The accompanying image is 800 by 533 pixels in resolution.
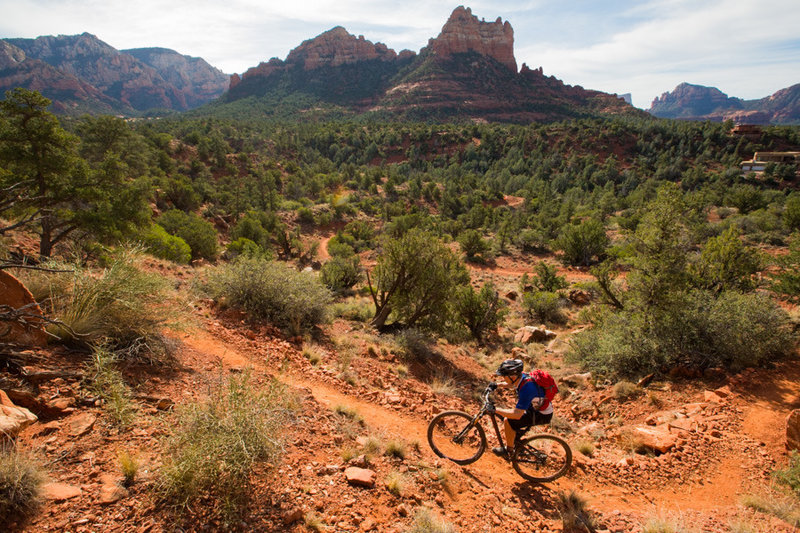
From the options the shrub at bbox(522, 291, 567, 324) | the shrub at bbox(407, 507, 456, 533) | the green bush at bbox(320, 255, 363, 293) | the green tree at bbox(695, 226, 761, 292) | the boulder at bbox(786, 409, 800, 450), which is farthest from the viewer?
the green bush at bbox(320, 255, 363, 293)

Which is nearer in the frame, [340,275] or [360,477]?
[360,477]

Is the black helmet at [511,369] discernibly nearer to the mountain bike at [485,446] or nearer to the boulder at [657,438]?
the mountain bike at [485,446]

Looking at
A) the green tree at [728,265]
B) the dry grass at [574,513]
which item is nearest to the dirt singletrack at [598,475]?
the dry grass at [574,513]

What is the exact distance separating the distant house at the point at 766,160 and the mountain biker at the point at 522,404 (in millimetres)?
68388

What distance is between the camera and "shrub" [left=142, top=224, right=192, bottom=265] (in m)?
15.2

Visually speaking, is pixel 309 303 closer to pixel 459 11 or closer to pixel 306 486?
pixel 306 486

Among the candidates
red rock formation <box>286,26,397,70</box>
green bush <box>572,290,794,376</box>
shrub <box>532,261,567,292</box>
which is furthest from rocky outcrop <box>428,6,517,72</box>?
green bush <box>572,290,794,376</box>

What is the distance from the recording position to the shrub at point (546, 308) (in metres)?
16.6

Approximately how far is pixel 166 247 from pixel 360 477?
16.2 metres

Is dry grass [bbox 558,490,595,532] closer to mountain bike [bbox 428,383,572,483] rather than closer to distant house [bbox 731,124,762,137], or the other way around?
mountain bike [bbox 428,383,572,483]

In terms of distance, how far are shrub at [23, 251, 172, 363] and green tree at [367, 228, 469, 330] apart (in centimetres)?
648

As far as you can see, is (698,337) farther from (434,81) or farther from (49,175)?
(434,81)

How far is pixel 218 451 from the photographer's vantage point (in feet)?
Answer: 10.4

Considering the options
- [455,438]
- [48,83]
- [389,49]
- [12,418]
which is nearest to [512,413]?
[455,438]
